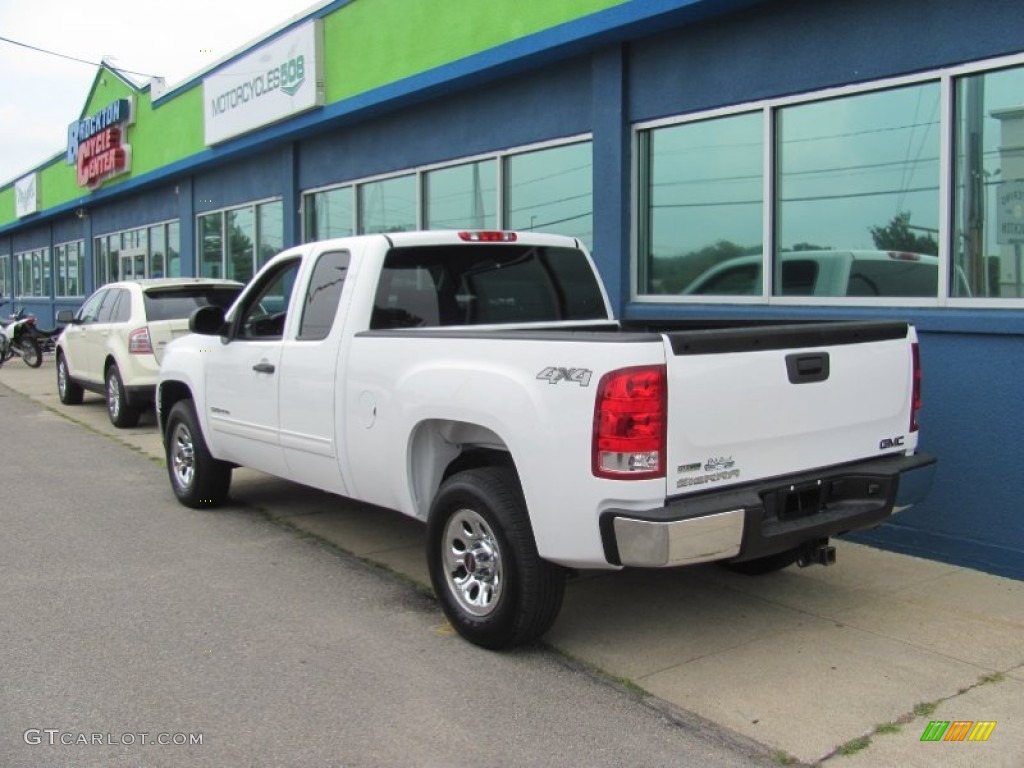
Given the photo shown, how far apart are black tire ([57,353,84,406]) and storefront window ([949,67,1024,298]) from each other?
39.1 feet

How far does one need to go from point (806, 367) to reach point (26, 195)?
98.3 feet

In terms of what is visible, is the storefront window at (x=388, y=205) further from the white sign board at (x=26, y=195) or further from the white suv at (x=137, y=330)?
the white sign board at (x=26, y=195)

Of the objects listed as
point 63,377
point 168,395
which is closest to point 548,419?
point 168,395

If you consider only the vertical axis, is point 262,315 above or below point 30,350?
above

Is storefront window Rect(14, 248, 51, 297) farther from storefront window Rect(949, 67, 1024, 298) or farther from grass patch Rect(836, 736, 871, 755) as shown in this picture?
grass patch Rect(836, 736, 871, 755)

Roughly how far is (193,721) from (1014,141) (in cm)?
547

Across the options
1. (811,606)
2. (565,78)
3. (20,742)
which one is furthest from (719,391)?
(565,78)

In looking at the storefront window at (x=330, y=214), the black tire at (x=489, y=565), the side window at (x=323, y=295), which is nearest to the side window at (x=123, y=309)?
the storefront window at (x=330, y=214)

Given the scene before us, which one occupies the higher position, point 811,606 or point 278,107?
point 278,107

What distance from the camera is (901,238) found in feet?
21.6

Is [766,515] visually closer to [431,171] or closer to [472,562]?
[472,562]

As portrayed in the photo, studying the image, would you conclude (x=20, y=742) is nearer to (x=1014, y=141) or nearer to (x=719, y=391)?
(x=719, y=391)

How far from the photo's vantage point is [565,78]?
916 centimetres

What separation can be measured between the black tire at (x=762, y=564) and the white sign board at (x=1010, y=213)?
7.83ft
